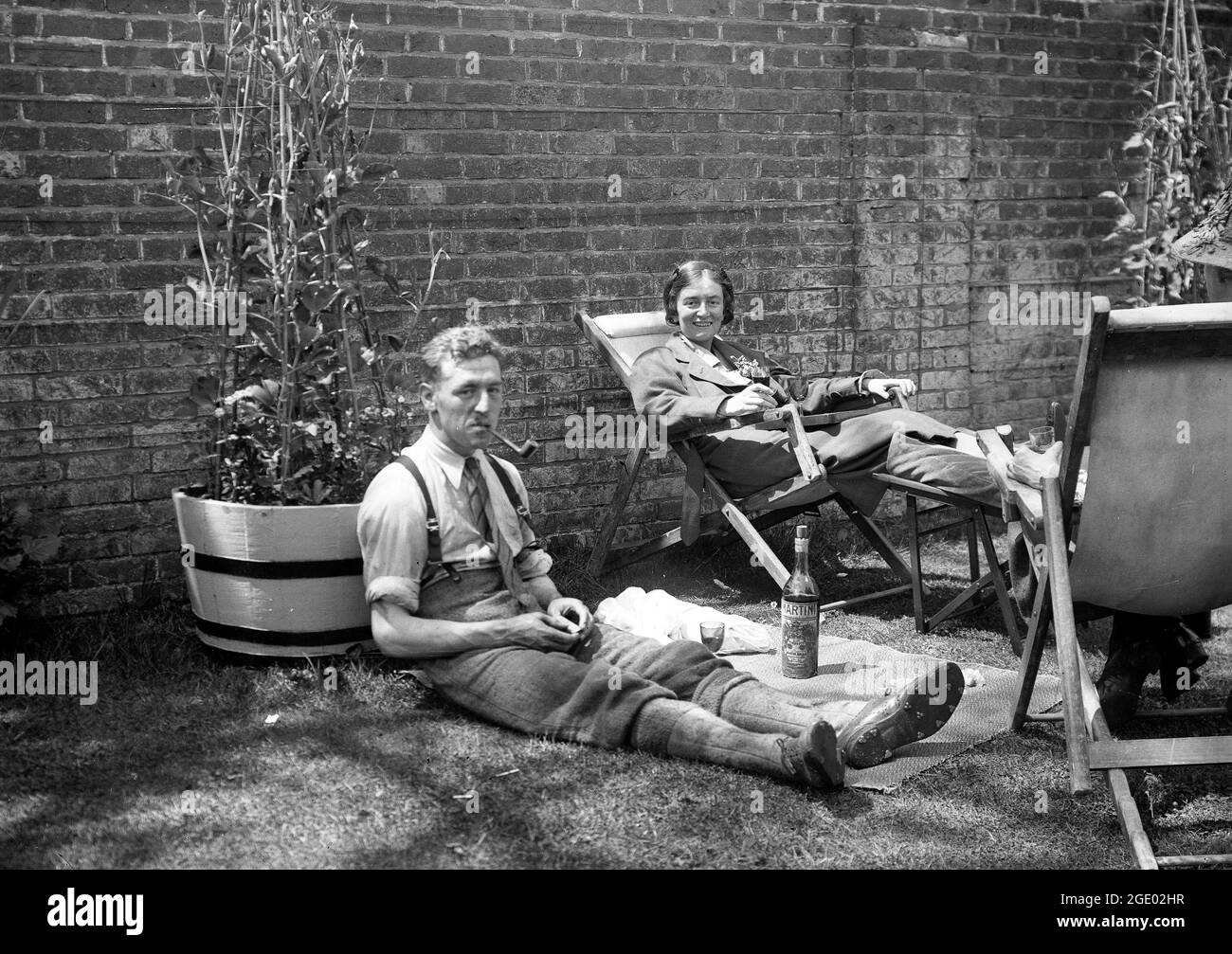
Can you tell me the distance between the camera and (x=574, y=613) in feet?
12.5

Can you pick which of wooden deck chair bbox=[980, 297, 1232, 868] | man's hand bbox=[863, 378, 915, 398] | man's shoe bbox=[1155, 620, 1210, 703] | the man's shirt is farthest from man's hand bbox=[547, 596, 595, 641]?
man's hand bbox=[863, 378, 915, 398]

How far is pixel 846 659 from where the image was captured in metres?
4.52

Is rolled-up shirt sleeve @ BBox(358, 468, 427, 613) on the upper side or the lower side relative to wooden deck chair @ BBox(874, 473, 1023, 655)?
upper

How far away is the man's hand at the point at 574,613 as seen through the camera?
3727mm

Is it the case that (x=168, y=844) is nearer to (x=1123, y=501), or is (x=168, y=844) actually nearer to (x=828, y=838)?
(x=828, y=838)

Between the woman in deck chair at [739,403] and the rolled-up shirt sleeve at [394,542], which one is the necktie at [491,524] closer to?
the rolled-up shirt sleeve at [394,542]

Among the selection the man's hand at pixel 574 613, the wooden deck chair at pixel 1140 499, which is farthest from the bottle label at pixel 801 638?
the wooden deck chair at pixel 1140 499

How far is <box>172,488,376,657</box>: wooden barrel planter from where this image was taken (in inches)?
157

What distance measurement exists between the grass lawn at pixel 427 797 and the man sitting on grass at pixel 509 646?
0.10 metres

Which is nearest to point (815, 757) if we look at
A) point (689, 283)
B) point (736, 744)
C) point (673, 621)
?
point (736, 744)

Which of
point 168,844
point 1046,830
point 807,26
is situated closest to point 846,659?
point 1046,830

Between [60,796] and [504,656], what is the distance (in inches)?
45.4

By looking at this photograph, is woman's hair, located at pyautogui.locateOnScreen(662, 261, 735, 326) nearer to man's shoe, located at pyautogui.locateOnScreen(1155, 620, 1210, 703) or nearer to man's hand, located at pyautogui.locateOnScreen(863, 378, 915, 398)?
man's hand, located at pyautogui.locateOnScreen(863, 378, 915, 398)

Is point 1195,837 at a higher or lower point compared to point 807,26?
lower
